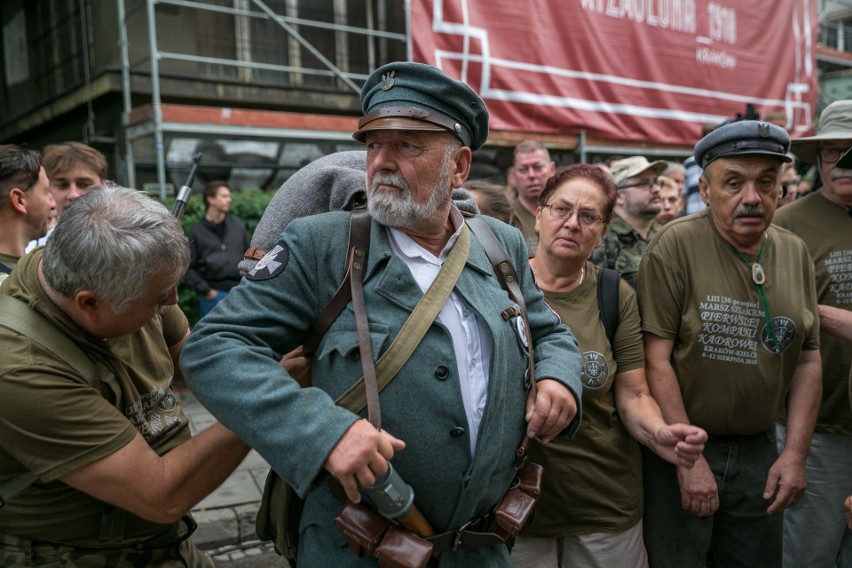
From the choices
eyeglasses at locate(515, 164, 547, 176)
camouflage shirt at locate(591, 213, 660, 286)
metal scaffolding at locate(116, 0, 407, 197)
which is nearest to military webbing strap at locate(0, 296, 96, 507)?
camouflage shirt at locate(591, 213, 660, 286)

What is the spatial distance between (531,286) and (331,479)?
2.68ft

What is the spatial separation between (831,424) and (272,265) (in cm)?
266

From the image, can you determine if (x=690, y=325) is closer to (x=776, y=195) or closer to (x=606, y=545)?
(x=776, y=195)

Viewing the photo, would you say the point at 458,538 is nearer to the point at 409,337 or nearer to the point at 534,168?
the point at 409,337

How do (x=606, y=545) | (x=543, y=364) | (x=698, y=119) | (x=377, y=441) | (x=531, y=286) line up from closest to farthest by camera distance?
(x=377, y=441) → (x=543, y=364) → (x=531, y=286) → (x=606, y=545) → (x=698, y=119)

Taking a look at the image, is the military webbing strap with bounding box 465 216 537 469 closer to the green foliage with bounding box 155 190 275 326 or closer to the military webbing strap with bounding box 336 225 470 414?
the military webbing strap with bounding box 336 225 470 414

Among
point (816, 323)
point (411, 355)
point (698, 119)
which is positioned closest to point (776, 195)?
point (816, 323)

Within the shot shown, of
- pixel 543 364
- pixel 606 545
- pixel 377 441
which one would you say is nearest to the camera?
pixel 377 441

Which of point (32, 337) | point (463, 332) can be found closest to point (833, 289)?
point (463, 332)

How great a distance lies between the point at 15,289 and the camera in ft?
5.60

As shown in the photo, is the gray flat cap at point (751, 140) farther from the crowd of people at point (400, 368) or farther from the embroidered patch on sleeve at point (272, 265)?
the embroidered patch on sleeve at point (272, 265)

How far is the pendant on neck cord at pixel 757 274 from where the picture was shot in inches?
104

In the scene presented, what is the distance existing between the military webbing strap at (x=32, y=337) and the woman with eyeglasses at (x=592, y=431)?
1483 mm

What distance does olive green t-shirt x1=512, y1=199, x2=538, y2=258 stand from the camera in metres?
4.21
